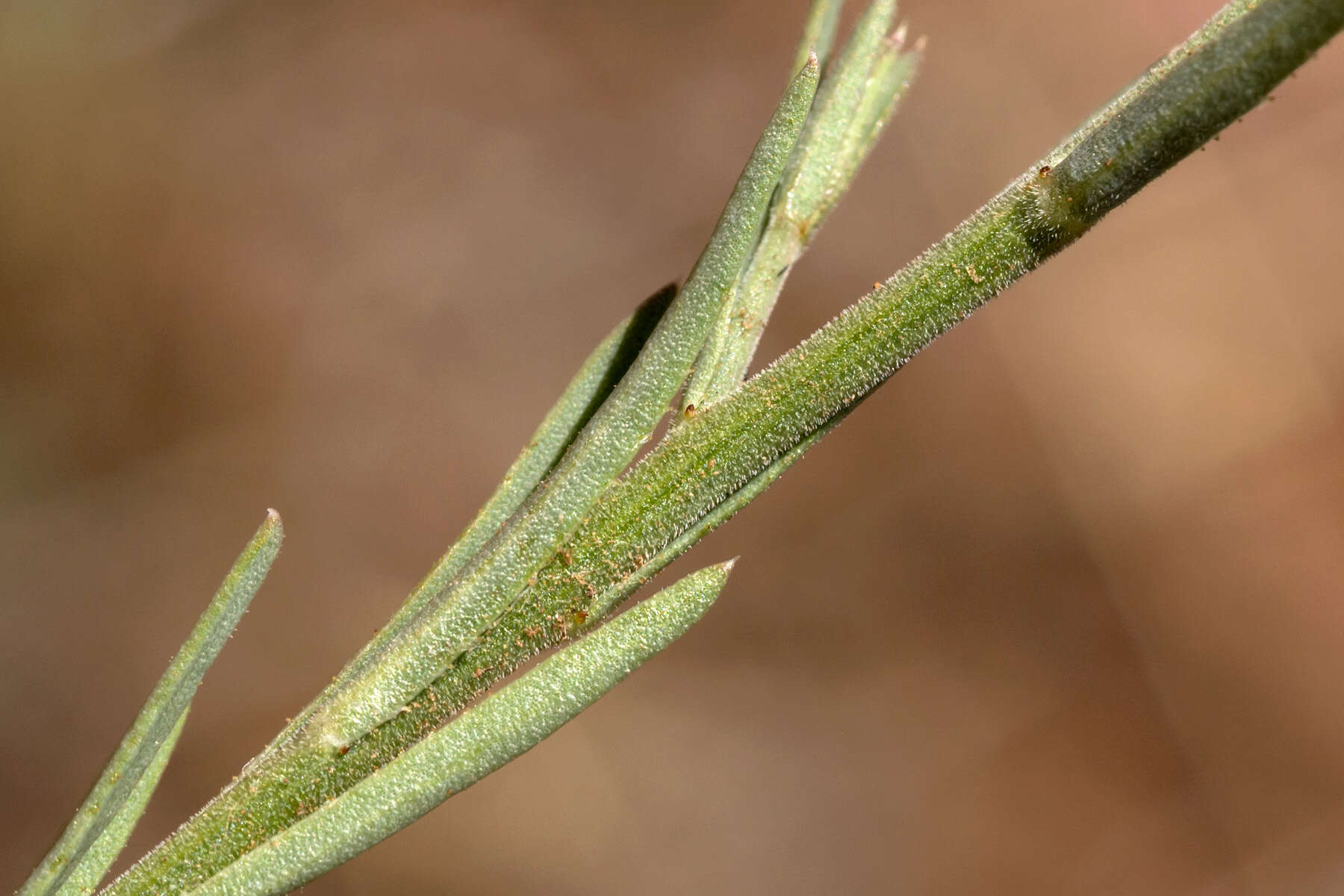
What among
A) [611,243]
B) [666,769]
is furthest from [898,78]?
[666,769]

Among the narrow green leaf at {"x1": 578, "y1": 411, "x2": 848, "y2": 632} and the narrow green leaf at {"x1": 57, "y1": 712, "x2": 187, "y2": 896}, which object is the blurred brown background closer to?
the narrow green leaf at {"x1": 57, "y1": 712, "x2": 187, "y2": 896}

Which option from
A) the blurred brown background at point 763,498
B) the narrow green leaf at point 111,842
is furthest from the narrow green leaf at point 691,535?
the blurred brown background at point 763,498

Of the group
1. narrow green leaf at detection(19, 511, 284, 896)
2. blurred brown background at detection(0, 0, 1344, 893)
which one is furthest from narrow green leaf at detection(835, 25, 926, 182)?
blurred brown background at detection(0, 0, 1344, 893)

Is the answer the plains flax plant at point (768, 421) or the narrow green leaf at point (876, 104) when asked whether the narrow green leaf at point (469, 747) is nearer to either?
the plains flax plant at point (768, 421)

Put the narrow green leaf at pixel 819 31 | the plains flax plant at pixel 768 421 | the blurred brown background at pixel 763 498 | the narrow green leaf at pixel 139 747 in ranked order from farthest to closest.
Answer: the blurred brown background at pixel 763 498 < the narrow green leaf at pixel 819 31 < the narrow green leaf at pixel 139 747 < the plains flax plant at pixel 768 421

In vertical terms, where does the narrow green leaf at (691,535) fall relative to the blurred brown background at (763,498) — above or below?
below

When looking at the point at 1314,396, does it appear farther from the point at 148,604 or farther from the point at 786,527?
the point at 148,604

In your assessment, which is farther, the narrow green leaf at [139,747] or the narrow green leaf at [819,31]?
the narrow green leaf at [819,31]
